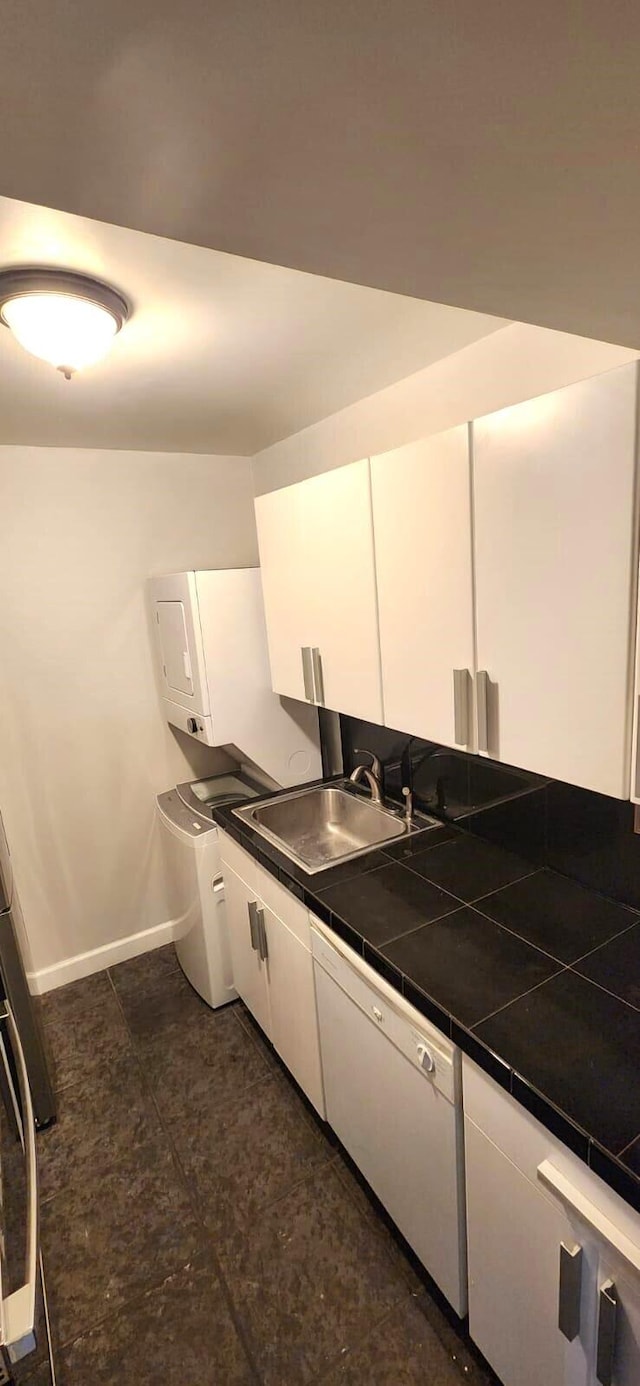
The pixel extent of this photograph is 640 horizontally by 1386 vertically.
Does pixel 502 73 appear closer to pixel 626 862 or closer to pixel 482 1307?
pixel 626 862

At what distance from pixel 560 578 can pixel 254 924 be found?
1.51 meters

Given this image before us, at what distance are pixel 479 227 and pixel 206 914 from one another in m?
2.25

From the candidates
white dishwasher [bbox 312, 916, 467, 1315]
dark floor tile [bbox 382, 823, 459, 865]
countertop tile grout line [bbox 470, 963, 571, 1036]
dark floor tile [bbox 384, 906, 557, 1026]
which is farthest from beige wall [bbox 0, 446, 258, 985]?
countertop tile grout line [bbox 470, 963, 571, 1036]

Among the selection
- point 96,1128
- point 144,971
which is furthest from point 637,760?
point 144,971

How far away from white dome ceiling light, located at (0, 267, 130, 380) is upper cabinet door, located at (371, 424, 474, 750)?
0.68 metres

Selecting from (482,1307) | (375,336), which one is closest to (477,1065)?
(482,1307)

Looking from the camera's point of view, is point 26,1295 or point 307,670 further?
point 307,670

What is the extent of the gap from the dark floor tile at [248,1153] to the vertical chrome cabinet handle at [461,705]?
4.60 feet

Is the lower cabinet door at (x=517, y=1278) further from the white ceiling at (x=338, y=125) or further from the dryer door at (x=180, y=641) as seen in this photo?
the dryer door at (x=180, y=641)

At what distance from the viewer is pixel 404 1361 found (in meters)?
1.34

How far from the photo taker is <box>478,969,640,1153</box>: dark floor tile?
93 cm

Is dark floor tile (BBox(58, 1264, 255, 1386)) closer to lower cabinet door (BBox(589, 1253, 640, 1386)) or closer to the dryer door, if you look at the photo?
lower cabinet door (BBox(589, 1253, 640, 1386))

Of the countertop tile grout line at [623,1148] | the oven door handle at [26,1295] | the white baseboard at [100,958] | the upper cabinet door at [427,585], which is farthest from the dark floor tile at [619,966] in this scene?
the white baseboard at [100,958]

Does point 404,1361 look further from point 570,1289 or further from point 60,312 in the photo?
point 60,312
